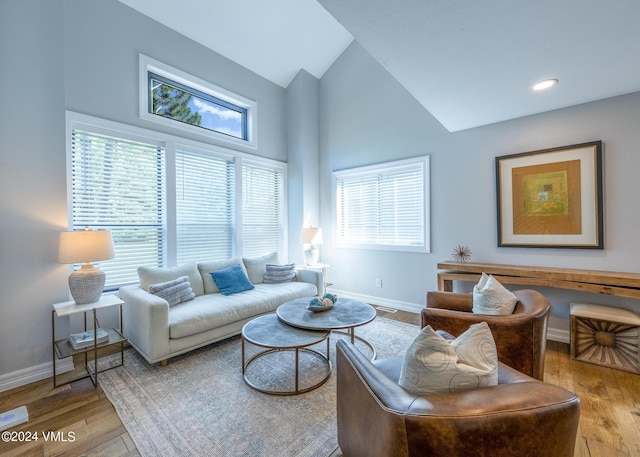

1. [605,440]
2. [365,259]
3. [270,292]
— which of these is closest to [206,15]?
[270,292]

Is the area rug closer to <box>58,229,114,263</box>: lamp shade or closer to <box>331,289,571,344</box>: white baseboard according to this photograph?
<box>58,229,114,263</box>: lamp shade

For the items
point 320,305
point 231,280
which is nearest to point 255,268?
point 231,280

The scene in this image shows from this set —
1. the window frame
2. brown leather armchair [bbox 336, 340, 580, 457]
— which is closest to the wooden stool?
brown leather armchair [bbox 336, 340, 580, 457]

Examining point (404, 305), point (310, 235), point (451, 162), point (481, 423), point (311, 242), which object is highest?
point (451, 162)

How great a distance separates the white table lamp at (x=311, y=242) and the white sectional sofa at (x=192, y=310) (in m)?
0.76

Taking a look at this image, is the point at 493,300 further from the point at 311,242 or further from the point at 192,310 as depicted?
the point at 311,242

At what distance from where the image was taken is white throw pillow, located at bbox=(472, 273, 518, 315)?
2006mm

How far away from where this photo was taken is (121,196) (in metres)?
3.12

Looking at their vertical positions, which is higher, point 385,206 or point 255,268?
point 385,206

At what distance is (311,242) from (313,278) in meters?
0.66

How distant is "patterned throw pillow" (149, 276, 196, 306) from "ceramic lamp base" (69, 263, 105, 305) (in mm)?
422

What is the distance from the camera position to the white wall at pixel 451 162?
8.76 ft

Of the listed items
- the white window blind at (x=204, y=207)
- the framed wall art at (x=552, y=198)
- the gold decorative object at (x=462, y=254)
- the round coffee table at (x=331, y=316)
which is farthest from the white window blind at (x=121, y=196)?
the framed wall art at (x=552, y=198)

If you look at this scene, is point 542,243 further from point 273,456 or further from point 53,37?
point 53,37
